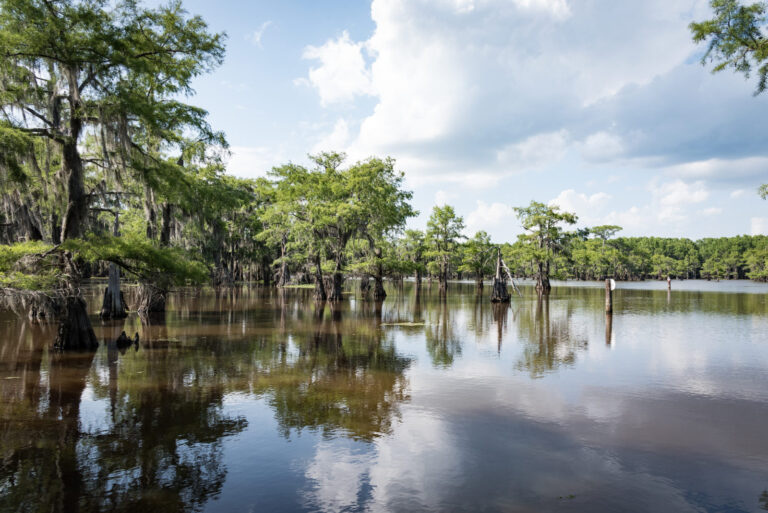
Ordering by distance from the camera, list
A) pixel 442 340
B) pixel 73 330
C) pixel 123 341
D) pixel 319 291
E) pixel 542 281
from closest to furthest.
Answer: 1. pixel 73 330
2. pixel 123 341
3. pixel 442 340
4. pixel 319 291
5. pixel 542 281

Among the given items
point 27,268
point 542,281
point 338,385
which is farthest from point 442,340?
point 542,281

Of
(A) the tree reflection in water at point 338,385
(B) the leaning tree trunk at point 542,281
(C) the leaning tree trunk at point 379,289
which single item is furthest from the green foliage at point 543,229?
(A) the tree reflection in water at point 338,385

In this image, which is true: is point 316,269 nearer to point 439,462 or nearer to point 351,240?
point 351,240

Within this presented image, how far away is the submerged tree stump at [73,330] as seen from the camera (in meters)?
15.2

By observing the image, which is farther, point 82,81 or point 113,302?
point 113,302

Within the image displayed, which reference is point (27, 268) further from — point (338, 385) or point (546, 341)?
point (546, 341)

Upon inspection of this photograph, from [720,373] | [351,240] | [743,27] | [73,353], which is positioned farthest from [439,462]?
[351,240]

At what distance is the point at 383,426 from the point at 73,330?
41.6 ft

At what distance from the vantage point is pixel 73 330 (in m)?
15.3

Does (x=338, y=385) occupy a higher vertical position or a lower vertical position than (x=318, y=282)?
lower

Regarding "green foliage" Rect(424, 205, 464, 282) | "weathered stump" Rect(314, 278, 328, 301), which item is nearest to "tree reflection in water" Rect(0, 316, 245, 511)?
"weathered stump" Rect(314, 278, 328, 301)

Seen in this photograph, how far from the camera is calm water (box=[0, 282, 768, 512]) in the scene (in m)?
5.93

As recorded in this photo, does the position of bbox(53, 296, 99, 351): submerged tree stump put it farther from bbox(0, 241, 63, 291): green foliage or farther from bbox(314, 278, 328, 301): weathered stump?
bbox(314, 278, 328, 301): weathered stump

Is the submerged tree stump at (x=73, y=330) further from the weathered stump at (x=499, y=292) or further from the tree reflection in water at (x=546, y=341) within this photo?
the weathered stump at (x=499, y=292)
